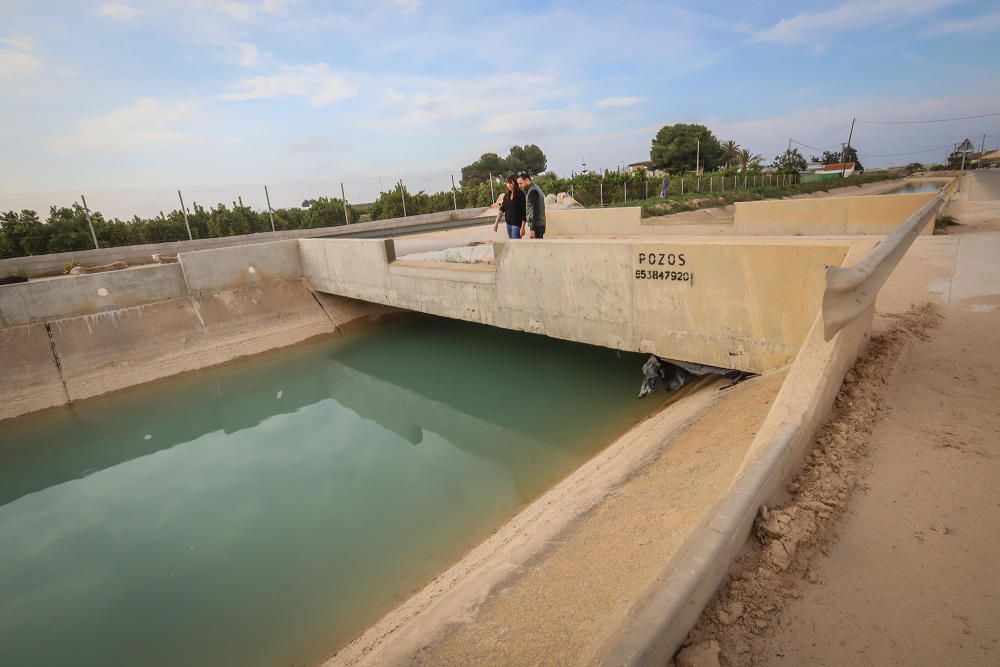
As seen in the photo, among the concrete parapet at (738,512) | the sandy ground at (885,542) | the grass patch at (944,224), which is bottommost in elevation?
the sandy ground at (885,542)

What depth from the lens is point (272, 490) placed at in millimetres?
6336

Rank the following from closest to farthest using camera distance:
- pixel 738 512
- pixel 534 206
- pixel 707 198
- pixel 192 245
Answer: pixel 738 512
pixel 534 206
pixel 192 245
pixel 707 198

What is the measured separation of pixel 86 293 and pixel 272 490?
24.8 ft

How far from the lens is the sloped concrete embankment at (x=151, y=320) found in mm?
9492

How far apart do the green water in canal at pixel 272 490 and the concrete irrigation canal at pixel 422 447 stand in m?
0.03

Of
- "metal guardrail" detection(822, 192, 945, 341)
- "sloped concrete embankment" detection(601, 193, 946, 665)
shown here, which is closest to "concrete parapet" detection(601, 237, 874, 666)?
"sloped concrete embankment" detection(601, 193, 946, 665)

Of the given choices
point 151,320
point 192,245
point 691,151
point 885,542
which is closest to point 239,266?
point 151,320

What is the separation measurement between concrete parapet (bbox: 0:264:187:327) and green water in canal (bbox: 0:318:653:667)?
2044 mm

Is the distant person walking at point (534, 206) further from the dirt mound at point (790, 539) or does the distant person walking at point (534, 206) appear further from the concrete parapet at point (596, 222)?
the concrete parapet at point (596, 222)

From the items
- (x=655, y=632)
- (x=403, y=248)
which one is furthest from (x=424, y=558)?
(x=403, y=248)

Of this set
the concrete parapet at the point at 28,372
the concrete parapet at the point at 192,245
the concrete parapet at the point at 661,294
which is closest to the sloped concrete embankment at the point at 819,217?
the concrete parapet at the point at 661,294

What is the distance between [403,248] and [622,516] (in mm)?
11831

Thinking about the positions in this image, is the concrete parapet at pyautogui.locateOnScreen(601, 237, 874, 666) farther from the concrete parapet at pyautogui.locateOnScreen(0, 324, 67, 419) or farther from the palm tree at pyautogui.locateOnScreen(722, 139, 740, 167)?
the palm tree at pyautogui.locateOnScreen(722, 139, 740, 167)

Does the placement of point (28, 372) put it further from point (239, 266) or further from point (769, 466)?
point (769, 466)
